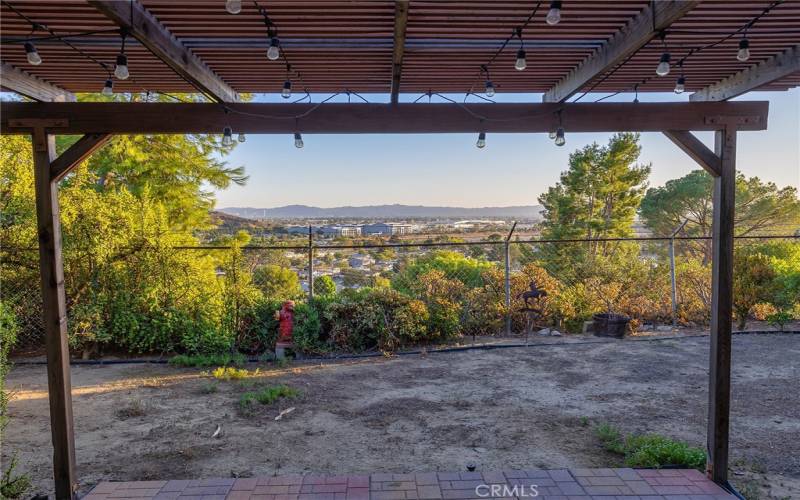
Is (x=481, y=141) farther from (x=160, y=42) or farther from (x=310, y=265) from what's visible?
(x=310, y=265)

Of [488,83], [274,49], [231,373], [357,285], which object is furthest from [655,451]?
[357,285]

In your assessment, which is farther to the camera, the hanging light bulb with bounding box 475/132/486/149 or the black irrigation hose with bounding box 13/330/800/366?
the black irrigation hose with bounding box 13/330/800/366

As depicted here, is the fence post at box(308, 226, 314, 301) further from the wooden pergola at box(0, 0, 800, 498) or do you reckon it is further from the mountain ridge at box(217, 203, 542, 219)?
the mountain ridge at box(217, 203, 542, 219)

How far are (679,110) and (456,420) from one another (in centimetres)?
288

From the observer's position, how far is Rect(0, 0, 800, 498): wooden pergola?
7.27ft

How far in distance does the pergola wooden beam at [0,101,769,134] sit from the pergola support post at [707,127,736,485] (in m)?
0.21

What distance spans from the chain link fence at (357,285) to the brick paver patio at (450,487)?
3502mm

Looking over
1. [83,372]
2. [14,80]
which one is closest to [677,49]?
[14,80]

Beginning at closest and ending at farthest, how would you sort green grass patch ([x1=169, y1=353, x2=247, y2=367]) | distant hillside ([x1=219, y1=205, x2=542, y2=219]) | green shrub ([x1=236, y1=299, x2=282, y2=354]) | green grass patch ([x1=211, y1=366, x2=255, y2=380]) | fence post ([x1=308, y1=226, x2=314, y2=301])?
green grass patch ([x1=211, y1=366, x2=255, y2=380])
green grass patch ([x1=169, y1=353, x2=247, y2=367])
green shrub ([x1=236, y1=299, x2=282, y2=354])
fence post ([x1=308, y1=226, x2=314, y2=301])
distant hillside ([x1=219, y1=205, x2=542, y2=219])

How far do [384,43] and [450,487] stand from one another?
2.63 m

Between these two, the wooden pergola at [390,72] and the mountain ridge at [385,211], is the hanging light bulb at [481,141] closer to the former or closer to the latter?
the wooden pergola at [390,72]

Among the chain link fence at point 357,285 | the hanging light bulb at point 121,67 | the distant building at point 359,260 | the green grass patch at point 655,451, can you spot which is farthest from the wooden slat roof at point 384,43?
the distant building at point 359,260

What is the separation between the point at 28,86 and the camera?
289 centimetres

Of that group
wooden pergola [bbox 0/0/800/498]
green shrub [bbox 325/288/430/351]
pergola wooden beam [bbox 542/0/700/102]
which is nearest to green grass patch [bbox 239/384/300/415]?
wooden pergola [bbox 0/0/800/498]
